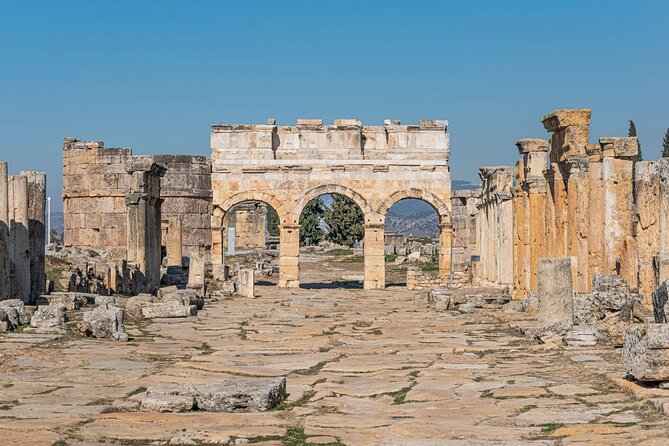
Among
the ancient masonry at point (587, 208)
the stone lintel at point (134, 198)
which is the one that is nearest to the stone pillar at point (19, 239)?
the stone lintel at point (134, 198)

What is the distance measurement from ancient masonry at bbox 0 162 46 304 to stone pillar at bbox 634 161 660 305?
909 cm

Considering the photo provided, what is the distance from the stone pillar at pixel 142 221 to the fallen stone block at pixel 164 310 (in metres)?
6.36

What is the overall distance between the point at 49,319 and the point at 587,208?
8393 mm

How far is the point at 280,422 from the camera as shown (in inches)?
299

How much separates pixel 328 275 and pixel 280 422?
32.6m

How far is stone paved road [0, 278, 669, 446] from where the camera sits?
707 centimetres

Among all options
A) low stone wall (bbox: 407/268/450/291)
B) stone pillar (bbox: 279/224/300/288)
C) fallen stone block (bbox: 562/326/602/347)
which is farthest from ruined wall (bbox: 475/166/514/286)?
fallen stone block (bbox: 562/326/602/347)

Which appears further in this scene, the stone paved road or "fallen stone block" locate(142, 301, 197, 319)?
"fallen stone block" locate(142, 301, 197, 319)

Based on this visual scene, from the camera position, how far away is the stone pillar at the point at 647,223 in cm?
1455

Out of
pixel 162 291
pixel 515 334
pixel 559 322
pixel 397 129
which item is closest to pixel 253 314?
pixel 162 291

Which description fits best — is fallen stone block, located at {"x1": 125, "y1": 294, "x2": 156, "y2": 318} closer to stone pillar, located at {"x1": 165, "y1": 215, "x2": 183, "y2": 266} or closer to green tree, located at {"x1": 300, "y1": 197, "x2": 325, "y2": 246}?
stone pillar, located at {"x1": 165, "y1": 215, "x2": 183, "y2": 266}

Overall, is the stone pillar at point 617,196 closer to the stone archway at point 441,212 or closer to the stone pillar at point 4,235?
the stone pillar at point 4,235

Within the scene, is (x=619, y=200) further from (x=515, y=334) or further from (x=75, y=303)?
(x=75, y=303)

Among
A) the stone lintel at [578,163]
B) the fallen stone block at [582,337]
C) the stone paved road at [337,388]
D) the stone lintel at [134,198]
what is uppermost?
the stone lintel at [578,163]
